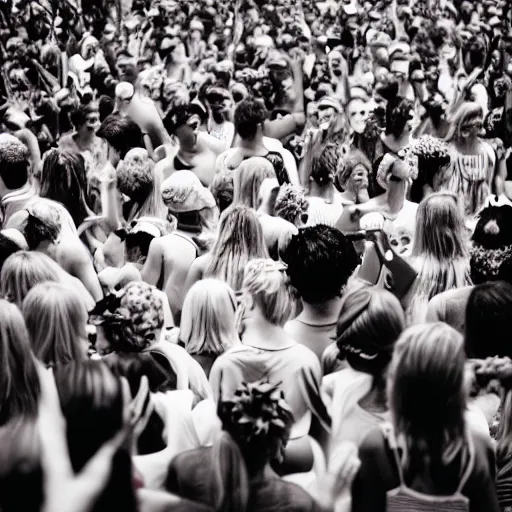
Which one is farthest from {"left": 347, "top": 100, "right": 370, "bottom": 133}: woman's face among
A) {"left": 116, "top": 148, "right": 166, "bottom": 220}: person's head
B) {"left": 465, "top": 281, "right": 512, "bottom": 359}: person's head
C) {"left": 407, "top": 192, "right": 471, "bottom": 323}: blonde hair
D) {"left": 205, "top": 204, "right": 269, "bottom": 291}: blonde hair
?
{"left": 465, "top": 281, "right": 512, "bottom": 359}: person's head

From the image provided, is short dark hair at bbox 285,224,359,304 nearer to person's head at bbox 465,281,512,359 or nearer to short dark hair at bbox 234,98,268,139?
person's head at bbox 465,281,512,359

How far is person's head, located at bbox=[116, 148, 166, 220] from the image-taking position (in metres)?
7.84

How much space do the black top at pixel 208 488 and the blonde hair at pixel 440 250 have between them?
221 centimetres

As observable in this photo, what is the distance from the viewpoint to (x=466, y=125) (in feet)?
30.9

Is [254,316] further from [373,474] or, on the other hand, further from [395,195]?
[395,195]

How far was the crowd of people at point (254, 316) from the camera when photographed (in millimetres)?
4441

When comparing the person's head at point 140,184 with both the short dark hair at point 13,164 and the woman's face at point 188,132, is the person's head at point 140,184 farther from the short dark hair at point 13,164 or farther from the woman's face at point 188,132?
the woman's face at point 188,132

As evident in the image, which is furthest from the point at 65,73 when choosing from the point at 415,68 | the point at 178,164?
the point at 178,164

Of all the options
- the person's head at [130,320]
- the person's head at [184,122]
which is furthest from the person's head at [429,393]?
the person's head at [184,122]

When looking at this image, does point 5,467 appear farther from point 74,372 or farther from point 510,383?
point 510,383

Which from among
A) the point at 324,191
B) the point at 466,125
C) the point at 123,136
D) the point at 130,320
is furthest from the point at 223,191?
the point at 130,320

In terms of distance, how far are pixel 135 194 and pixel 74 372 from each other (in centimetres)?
342

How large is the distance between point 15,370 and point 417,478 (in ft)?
5.05

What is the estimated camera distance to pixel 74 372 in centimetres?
455
